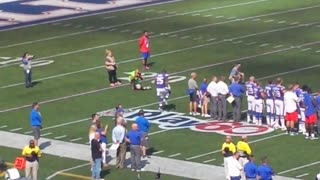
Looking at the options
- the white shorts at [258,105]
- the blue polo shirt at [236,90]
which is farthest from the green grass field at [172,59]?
the blue polo shirt at [236,90]

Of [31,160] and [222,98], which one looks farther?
[222,98]

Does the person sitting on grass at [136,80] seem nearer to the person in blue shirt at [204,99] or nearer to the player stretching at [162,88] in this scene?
the player stretching at [162,88]

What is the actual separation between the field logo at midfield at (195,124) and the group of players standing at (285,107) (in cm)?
36

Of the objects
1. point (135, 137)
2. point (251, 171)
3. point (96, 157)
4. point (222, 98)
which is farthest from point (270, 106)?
point (251, 171)

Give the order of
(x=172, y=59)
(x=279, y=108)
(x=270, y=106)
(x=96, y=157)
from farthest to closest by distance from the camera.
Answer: (x=172, y=59)
(x=270, y=106)
(x=279, y=108)
(x=96, y=157)

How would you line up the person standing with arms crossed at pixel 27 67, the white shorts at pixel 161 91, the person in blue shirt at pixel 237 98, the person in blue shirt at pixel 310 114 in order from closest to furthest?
the person in blue shirt at pixel 310 114
the person in blue shirt at pixel 237 98
the white shorts at pixel 161 91
the person standing with arms crossed at pixel 27 67

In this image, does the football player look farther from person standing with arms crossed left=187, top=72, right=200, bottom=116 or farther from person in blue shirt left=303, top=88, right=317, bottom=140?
Result: person in blue shirt left=303, top=88, right=317, bottom=140

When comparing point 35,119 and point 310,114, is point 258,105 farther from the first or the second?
point 35,119

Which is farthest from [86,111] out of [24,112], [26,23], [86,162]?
[26,23]

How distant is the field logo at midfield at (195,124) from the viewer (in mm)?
35500

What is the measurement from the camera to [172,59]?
4534 centimetres

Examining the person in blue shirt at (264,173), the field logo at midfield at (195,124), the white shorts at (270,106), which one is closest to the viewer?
the person in blue shirt at (264,173)

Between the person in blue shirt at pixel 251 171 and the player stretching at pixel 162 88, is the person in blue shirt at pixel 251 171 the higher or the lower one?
the lower one

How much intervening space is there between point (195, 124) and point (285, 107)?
285 centimetres
